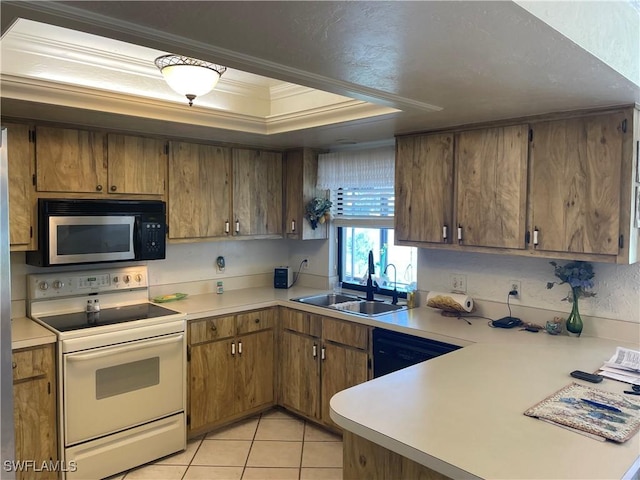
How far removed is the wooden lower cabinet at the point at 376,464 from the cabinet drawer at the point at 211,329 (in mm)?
1690

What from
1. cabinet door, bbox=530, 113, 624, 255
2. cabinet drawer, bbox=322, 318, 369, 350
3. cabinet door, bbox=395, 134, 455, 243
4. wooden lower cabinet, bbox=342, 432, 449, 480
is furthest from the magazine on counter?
cabinet drawer, bbox=322, 318, 369, 350

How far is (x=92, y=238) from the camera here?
2.99 meters

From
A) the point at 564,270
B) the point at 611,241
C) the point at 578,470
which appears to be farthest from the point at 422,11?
the point at 564,270

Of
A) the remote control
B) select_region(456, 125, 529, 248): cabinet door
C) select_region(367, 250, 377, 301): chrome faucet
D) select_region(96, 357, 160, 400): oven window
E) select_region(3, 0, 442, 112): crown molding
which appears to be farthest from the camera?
select_region(367, 250, 377, 301): chrome faucet

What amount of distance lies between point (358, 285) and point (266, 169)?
1230 millimetres

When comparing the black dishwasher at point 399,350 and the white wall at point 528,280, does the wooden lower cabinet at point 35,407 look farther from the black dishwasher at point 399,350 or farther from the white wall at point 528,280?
the white wall at point 528,280

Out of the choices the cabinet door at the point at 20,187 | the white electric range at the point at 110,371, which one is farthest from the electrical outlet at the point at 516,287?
the cabinet door at the point at 20,187

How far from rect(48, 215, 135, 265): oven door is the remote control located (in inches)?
103

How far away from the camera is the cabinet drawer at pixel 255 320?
346 cm

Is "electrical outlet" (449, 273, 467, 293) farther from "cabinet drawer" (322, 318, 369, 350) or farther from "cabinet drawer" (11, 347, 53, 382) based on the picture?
"cabinet drawer" (11, 347, 53, 382)

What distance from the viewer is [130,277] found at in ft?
11.2

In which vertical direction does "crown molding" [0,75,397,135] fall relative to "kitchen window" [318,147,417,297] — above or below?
above

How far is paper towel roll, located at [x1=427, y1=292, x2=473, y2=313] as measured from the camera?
9.84 feet

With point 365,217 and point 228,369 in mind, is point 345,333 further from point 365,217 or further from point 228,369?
point 365,217
